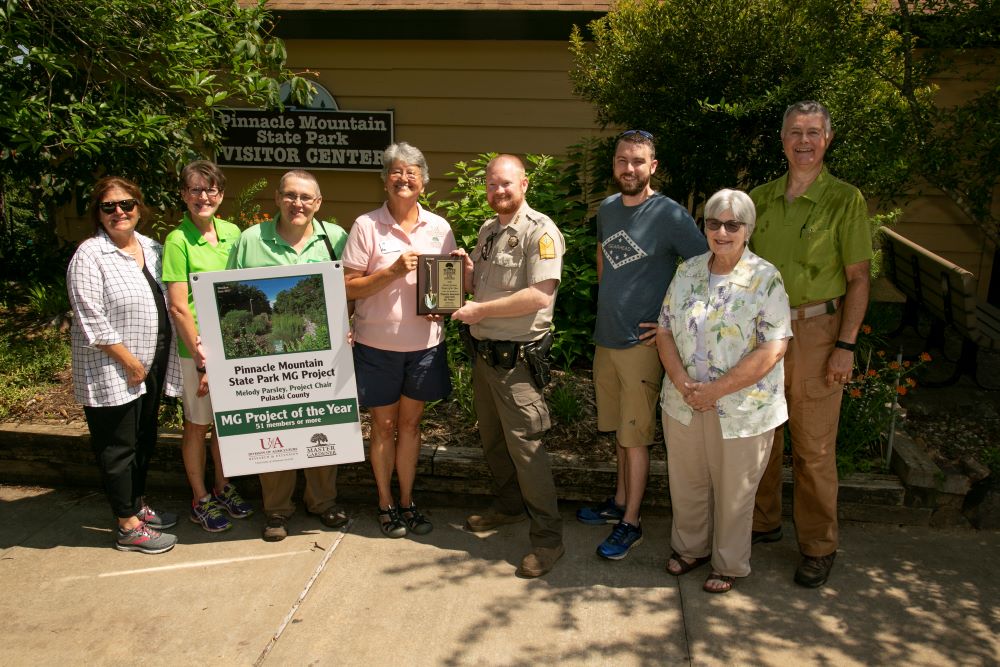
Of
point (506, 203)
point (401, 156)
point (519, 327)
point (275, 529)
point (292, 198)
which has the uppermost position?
point (401, 156)

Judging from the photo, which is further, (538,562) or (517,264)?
(538,562)

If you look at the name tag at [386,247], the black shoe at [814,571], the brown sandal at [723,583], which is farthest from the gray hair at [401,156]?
the black shoe at [814,571]

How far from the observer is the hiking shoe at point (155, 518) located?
4133 millimetres

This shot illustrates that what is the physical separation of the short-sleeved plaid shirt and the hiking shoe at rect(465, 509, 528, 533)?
1.84 metres

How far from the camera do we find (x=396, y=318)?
382cm

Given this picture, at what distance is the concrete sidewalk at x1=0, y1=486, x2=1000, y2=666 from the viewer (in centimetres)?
321

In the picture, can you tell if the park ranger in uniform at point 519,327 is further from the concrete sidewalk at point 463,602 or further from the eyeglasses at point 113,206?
the eyeglasses at point 113,206

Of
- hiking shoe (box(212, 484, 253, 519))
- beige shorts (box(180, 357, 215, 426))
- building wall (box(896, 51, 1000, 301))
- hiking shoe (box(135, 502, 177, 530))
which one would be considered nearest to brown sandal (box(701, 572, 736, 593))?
hiking shoe (box(212, 484, 253, 519))

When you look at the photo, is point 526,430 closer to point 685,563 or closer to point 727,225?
point 685,563

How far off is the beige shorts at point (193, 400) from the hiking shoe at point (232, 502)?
507 millimetres

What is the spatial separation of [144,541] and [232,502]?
511 millimetres

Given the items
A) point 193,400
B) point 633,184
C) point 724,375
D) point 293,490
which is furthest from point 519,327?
point 193,400

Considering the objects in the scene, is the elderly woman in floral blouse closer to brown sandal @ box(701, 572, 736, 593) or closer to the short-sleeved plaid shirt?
brown sandal @ box(701, 572, 736, 593)

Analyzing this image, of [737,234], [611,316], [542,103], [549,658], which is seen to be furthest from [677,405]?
[542,103]
